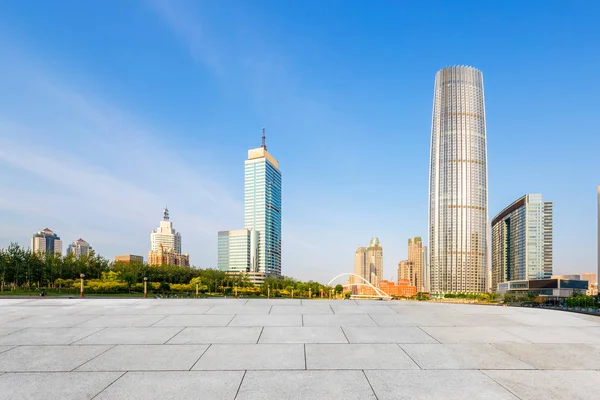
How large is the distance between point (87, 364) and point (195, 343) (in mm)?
2133

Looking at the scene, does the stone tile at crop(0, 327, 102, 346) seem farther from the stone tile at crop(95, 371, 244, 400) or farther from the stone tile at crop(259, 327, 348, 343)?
the stone tile at crop(259, 327, 348, 343)

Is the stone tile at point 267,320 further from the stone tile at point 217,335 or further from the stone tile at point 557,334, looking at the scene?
the stone tile at point 557,334

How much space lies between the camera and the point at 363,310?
551 inches

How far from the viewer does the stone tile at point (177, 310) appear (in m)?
13.1

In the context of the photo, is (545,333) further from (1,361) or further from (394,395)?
(1,361)

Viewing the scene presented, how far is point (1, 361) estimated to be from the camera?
715 cm

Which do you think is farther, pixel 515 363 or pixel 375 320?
pixel 375 320

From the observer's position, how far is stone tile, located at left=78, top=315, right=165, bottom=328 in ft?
34.7

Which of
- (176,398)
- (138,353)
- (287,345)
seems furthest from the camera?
(287,345)

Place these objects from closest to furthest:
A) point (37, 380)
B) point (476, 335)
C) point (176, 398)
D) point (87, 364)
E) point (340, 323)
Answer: point (176, 398), point (37, 380), point (87, 364), point (476, 335), point (340, 323)

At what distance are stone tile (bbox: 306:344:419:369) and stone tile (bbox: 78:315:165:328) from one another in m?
5.38

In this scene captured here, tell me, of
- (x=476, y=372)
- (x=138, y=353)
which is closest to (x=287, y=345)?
(x=138, y=353)

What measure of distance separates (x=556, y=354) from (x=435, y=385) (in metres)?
3.66

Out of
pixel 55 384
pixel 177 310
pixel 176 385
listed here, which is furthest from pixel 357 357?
pixel 177 310
